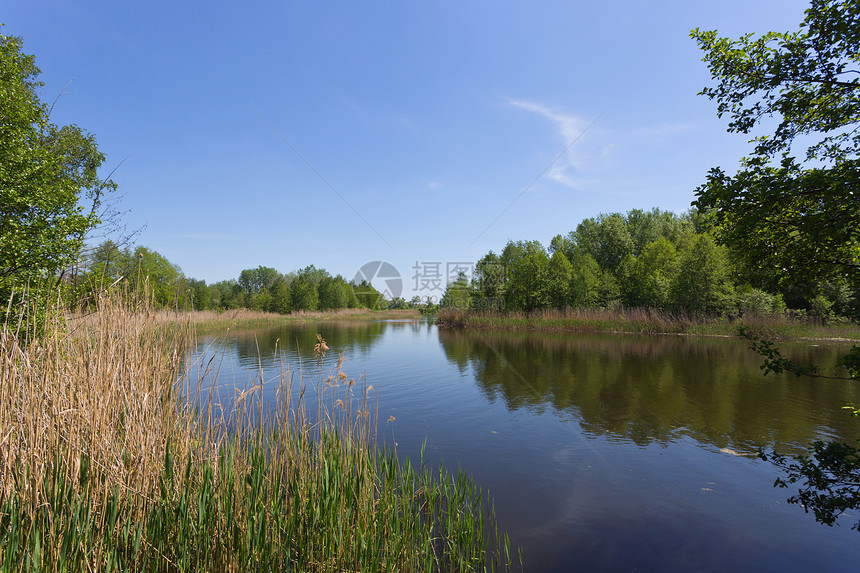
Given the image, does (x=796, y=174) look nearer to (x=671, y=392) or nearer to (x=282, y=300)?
(x=671, y=392)

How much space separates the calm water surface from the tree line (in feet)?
26.4

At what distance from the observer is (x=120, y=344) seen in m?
3.43

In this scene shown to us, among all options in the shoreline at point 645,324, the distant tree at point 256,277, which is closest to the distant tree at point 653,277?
the shoreline at point 645,324

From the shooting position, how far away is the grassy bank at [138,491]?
2.82 m

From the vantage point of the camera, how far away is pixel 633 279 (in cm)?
4128

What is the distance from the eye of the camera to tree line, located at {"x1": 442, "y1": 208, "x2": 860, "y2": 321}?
28.9 m

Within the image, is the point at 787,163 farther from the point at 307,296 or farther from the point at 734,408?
the point at 307,296

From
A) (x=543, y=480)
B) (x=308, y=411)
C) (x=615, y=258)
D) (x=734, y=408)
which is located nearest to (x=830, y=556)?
(x=543, y=480)

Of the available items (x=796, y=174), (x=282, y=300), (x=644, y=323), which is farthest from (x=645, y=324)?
(x=282, y=300)

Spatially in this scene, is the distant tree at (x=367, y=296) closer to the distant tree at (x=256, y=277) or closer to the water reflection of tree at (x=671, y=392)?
the distant tree at (x=256, y=277)

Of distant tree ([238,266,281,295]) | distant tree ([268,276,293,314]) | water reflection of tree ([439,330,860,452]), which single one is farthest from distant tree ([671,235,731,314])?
distant tree ([238,266,281,295])

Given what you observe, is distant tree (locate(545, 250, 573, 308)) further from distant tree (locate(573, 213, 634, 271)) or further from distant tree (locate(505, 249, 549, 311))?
distant tree (locate(573, 213, 634, 271))

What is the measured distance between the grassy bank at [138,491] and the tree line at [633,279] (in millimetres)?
18952

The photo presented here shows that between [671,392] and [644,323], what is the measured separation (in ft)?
62.3
